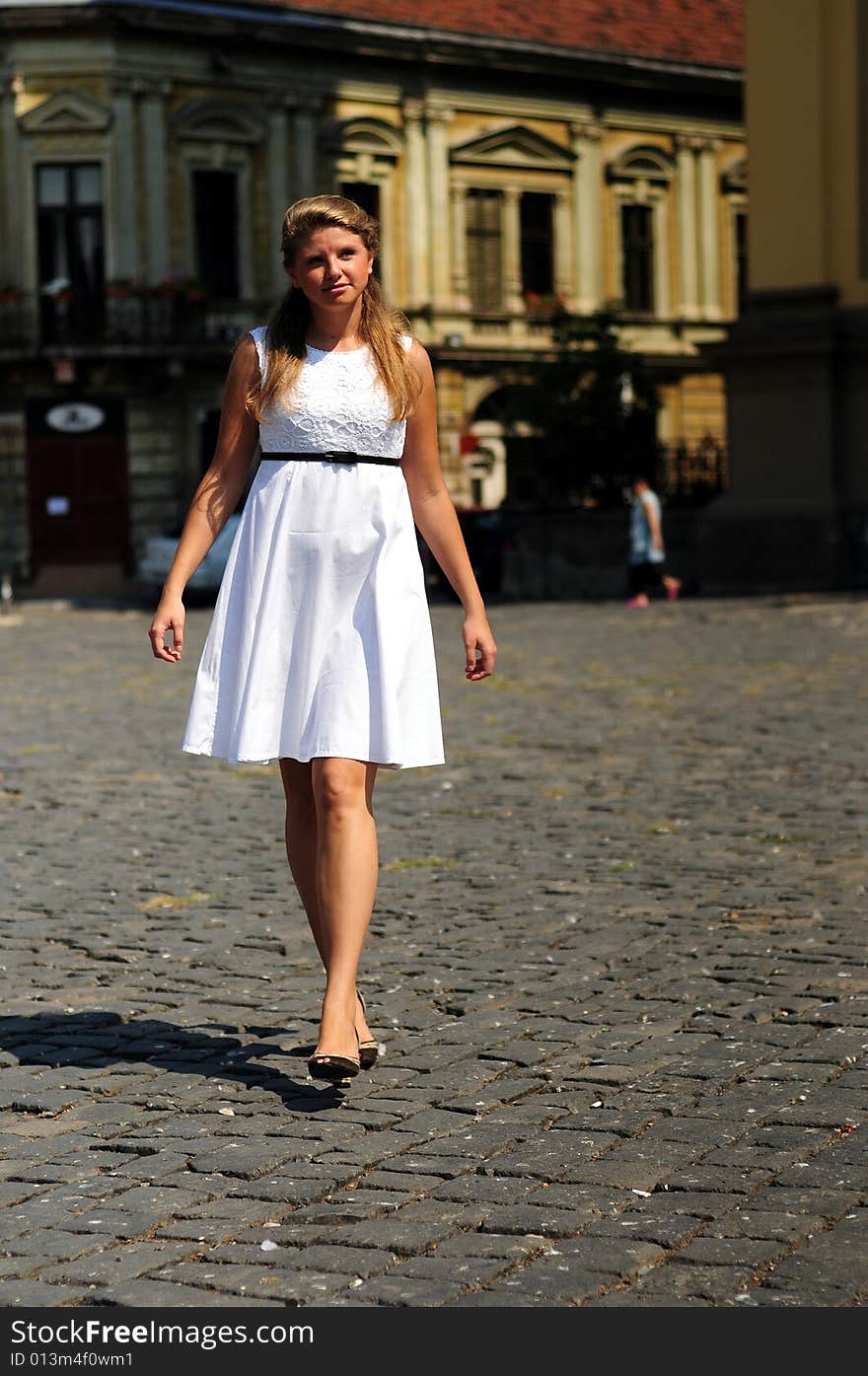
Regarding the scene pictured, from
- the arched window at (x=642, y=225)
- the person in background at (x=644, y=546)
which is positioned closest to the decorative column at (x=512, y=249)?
the arched window at (x=642, y=225)

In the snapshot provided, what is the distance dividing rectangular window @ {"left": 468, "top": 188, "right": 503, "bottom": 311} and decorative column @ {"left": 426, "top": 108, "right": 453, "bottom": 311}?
691 mm

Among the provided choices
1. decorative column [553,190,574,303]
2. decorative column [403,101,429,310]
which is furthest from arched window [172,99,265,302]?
decorative column [553,190,574,303]

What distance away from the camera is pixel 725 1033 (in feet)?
18.7

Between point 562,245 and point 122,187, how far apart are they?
1052 cm

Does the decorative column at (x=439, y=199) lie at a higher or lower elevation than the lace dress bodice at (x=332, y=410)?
higher

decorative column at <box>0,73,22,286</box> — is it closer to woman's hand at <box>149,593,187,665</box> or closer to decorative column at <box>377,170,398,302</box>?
decorative column at <box>377,170,398,302</box>

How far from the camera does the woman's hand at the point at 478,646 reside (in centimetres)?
551

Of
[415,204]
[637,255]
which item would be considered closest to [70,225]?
[415,204]

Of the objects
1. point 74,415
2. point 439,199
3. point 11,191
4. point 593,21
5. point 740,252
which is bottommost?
point 74,415

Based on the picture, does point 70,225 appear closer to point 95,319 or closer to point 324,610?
point 95,319

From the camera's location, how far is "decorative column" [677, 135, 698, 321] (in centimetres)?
5103

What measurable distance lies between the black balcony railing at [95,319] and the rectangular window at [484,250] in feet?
21.1

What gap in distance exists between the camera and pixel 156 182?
44.3 meters

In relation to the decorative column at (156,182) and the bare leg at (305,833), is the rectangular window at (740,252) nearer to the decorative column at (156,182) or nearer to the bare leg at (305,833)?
the decorative column at (156,182)
